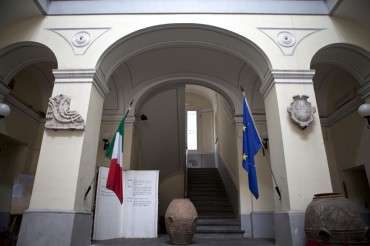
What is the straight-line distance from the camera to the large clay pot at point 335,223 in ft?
12.1

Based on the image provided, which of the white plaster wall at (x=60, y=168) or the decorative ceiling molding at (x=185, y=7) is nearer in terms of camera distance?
the white plaster wall at (x=60, y=168)

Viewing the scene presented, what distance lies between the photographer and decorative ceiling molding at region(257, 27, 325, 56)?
5.62 meters

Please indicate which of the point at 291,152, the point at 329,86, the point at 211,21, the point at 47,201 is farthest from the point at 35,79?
the point at 329,86

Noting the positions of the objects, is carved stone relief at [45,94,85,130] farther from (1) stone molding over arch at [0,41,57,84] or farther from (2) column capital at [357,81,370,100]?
(2) column capital at [357,81,370,100]

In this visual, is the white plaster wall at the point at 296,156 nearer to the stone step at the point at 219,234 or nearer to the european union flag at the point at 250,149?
the european union flag at the point at 250,149

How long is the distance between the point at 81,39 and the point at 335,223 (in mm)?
5473

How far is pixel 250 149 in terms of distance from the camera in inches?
203

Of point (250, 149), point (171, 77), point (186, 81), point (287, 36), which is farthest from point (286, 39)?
point (171, 77)

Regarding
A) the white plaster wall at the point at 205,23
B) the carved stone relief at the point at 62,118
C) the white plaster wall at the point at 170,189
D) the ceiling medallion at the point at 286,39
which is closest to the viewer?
the carved stone relief at the point at 62,118

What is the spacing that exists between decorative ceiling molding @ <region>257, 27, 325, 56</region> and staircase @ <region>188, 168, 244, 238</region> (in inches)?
172

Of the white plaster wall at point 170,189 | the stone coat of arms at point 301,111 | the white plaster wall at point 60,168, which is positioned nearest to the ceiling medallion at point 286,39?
the stone coat of arms at point 301,111

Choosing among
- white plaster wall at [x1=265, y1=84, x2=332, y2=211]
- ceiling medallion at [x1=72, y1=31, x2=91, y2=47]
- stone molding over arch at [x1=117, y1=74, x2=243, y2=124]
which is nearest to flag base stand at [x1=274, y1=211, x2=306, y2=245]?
white plaster wall at [x1=265, y1=84, x2=332, y2=211]

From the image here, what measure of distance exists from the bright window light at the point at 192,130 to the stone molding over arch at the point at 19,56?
11017mm

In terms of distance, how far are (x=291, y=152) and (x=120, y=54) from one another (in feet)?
13.2
